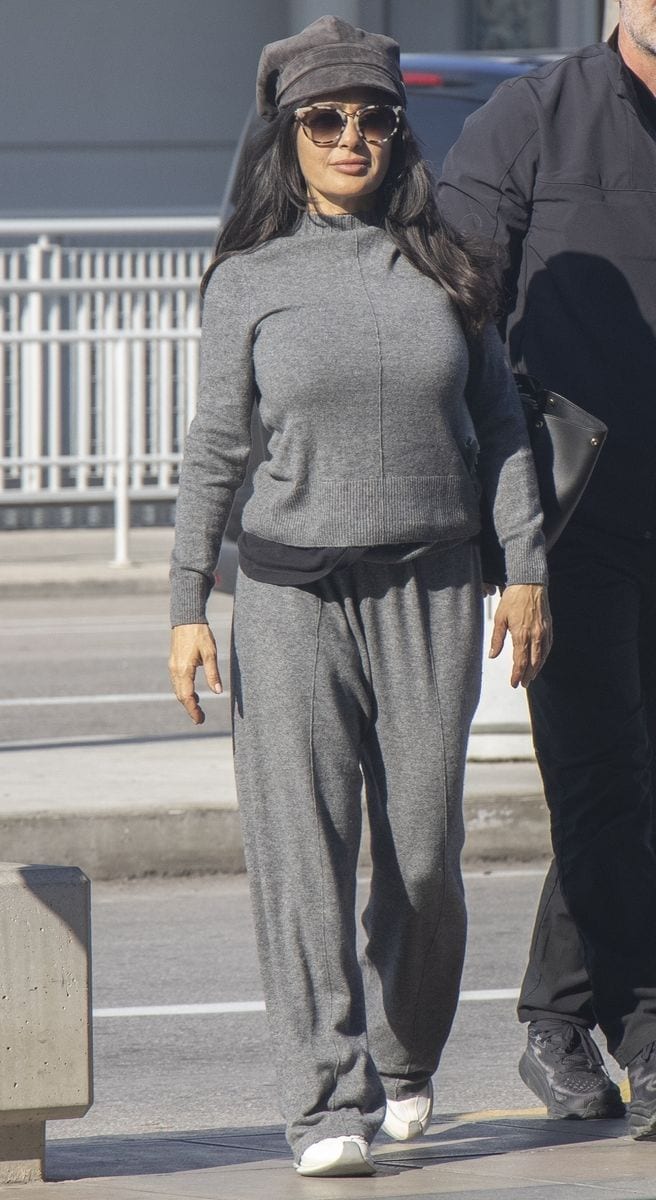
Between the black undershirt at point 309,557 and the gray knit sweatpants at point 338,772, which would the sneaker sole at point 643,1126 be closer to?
the gray knit sweatpants at point 338,772

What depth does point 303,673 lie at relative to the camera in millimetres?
3512

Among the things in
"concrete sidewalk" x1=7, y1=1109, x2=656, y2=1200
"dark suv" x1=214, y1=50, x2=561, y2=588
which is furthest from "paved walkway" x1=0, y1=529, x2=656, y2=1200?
"dark suv" x1=214, y1=50, x2=561, y2=588

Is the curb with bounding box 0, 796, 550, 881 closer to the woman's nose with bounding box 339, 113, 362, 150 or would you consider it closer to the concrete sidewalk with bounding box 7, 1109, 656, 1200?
the concrete sidewalk with bounding box 7, 1109, 656, 1200

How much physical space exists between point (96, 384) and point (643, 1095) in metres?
9.69

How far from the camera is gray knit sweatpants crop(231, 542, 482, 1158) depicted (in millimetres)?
3523

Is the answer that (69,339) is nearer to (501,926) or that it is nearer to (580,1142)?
(501,926)

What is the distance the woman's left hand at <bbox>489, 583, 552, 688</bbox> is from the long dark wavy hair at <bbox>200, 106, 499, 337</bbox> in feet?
1.39

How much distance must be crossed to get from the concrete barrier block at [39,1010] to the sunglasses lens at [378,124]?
1274mm

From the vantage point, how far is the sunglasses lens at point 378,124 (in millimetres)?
3553

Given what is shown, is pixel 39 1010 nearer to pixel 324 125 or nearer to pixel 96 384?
pixel 324 125

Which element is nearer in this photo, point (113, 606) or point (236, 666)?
point (236, 666)

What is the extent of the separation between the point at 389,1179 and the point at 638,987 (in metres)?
0.67

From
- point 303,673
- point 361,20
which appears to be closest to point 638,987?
point 303,673

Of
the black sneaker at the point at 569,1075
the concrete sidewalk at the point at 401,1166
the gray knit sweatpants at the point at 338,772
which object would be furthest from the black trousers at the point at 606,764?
the gray knit sweatpants at the point at 338,772
